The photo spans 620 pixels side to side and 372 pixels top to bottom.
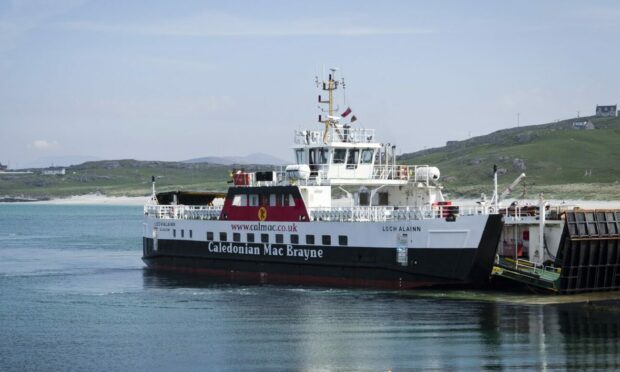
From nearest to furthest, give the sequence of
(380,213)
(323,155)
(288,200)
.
Result: (380,213) < (288,200) < (323,155)

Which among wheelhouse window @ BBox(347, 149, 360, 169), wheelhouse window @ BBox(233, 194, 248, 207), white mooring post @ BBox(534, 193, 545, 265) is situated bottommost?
white mooring post @ BBox(534, 193, 545, 265)

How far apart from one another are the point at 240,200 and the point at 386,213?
8.73m

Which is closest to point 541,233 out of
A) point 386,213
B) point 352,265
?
point 386,213

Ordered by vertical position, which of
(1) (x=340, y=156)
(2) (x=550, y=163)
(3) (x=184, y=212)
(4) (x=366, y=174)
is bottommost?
(3) (x=184, y=212)

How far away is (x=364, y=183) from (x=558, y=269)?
403 inches

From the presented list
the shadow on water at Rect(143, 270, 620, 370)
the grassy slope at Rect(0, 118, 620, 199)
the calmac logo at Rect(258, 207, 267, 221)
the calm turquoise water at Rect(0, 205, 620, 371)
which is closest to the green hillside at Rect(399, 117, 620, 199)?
the grassy slope at Rect(0, 118, 620, 199)

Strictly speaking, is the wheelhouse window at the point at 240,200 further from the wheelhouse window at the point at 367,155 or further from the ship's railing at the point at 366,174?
the wheelhouse window at the point at 367,155

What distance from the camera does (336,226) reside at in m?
44.7

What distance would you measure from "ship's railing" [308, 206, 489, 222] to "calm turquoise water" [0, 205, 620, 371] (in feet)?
11.0

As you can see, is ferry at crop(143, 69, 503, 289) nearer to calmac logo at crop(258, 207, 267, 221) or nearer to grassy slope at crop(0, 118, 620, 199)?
calmac logo at crop(258, 207, 267, 221)

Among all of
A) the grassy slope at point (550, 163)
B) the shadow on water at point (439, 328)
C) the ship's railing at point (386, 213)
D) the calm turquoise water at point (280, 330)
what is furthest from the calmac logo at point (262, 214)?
the grassy slope at point (550, 163)

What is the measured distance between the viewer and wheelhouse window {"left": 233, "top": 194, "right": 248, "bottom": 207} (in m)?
48.9

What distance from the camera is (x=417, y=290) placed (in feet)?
140

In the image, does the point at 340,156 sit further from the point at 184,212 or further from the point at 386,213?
the point at 184,212
